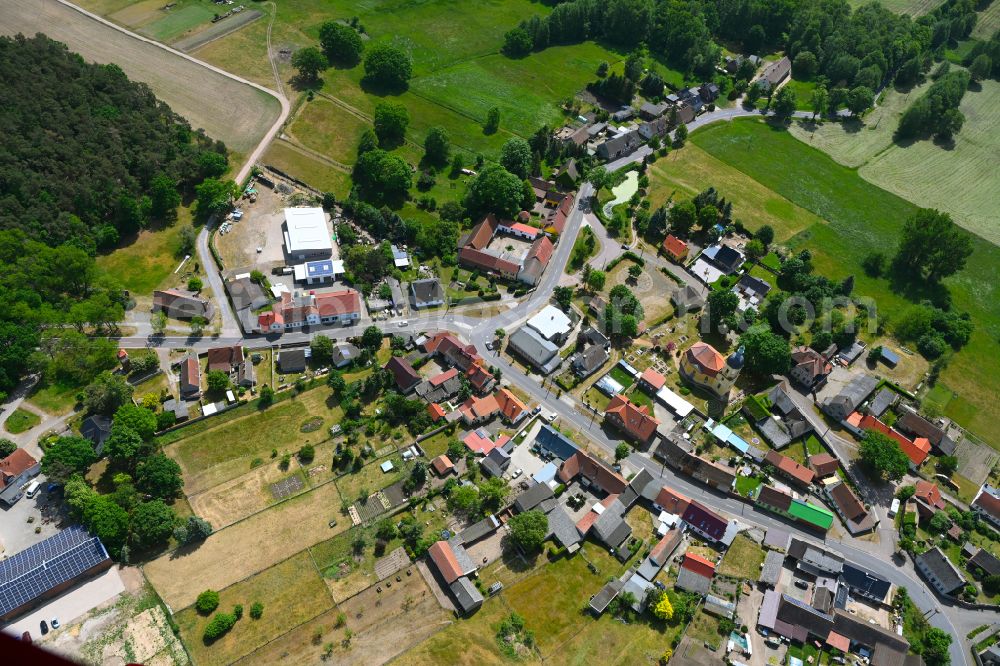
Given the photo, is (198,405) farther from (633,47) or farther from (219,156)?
(633,47)

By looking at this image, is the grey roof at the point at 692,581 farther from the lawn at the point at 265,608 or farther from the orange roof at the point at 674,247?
the orange roof at the point at 674,247

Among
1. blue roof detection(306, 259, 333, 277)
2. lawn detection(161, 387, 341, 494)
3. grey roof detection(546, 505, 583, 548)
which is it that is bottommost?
lawn detection(161, 387, 341, 494)

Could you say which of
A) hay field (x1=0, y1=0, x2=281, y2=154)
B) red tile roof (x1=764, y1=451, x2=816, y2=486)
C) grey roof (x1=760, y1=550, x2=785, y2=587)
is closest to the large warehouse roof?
hay field (x1=0, y1=0, x2=281, y2=154)

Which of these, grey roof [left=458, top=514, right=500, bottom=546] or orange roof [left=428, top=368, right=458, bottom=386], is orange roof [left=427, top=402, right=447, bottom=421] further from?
grey roof [left=458, top=514, right=500, bottom=546]

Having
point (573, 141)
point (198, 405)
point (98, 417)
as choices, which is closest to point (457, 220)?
point (573, 141)

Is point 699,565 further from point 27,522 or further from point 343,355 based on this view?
point 27,522
